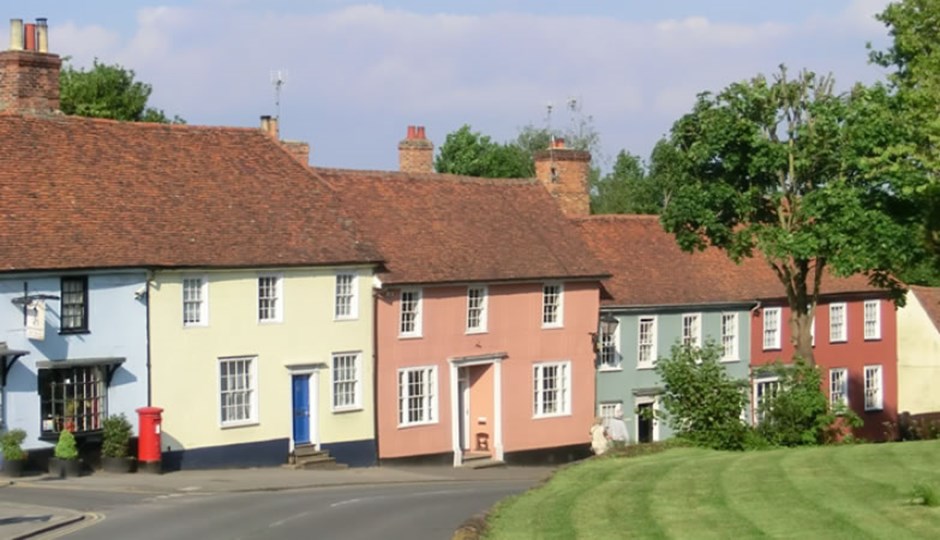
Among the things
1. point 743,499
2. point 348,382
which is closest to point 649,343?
point 348,382

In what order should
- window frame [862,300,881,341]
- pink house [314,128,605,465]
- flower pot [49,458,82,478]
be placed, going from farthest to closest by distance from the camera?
window frame [862,300,881,341] < pink house [314,128,605,465] < flower pot [49,458,82,478]

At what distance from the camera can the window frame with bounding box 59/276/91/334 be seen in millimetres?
41094

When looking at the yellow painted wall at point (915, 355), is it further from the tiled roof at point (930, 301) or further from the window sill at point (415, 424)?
the window sill at point (415, 424)

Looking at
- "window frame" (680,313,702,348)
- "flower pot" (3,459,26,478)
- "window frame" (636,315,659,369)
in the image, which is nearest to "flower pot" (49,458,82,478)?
"flower pot" (3,459,26,478)

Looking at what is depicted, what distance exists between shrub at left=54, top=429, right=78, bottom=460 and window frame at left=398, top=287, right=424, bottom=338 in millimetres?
13061

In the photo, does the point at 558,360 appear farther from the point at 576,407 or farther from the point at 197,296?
the point at 197,296

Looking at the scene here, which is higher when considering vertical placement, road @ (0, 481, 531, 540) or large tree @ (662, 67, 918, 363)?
large tree @ (662, 67, 918, 363)

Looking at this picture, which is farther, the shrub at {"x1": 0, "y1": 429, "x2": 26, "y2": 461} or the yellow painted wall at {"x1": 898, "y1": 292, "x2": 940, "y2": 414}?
the yellow painted wall at {"x1": 898, "y1": 292, "x2": 940, "y2": 414}

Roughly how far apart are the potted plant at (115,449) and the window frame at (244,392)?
397cm

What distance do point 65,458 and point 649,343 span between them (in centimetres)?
2473

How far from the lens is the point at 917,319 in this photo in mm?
68438

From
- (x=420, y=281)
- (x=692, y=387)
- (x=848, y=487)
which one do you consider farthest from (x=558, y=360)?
(x=848, y=487)

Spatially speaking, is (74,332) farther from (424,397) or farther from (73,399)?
(424,397)

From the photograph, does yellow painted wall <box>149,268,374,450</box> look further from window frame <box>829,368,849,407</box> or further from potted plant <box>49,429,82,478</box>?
window frame <box>829,368,849,407</box>
